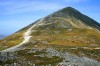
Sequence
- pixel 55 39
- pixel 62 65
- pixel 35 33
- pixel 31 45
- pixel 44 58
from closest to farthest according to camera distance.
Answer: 1. pixel 62 65
2. pixel 44 58
3. pixel 31 45
4. pixel 55 39
5. pixel 35 33

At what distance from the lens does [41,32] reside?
650 ft

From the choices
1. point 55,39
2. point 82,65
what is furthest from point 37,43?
point 82,65

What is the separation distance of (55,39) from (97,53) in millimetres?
57054

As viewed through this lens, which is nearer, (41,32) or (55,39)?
(55,39)

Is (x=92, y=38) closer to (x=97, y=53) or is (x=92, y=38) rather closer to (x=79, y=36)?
(x=79, y=36)

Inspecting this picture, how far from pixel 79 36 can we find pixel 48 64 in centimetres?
11019

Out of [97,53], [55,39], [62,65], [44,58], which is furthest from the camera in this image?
[55,39]

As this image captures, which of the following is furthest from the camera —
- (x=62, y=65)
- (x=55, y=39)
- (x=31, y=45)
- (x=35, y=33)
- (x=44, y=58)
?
(x=35, y=33)

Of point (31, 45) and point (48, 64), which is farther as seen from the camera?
point (31, 45)

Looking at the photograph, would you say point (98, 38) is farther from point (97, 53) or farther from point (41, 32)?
point (97, 53)

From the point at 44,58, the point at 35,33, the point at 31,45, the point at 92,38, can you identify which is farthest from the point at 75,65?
the point at 35,33

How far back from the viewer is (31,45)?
134750 millimetres

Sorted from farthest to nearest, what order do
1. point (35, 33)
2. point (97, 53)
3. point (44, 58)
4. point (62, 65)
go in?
1. point (35, 33)
2. point (97, 53)
3. point (44, 58)
4. point (62, 65)

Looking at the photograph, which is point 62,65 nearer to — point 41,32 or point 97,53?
point 97,53
